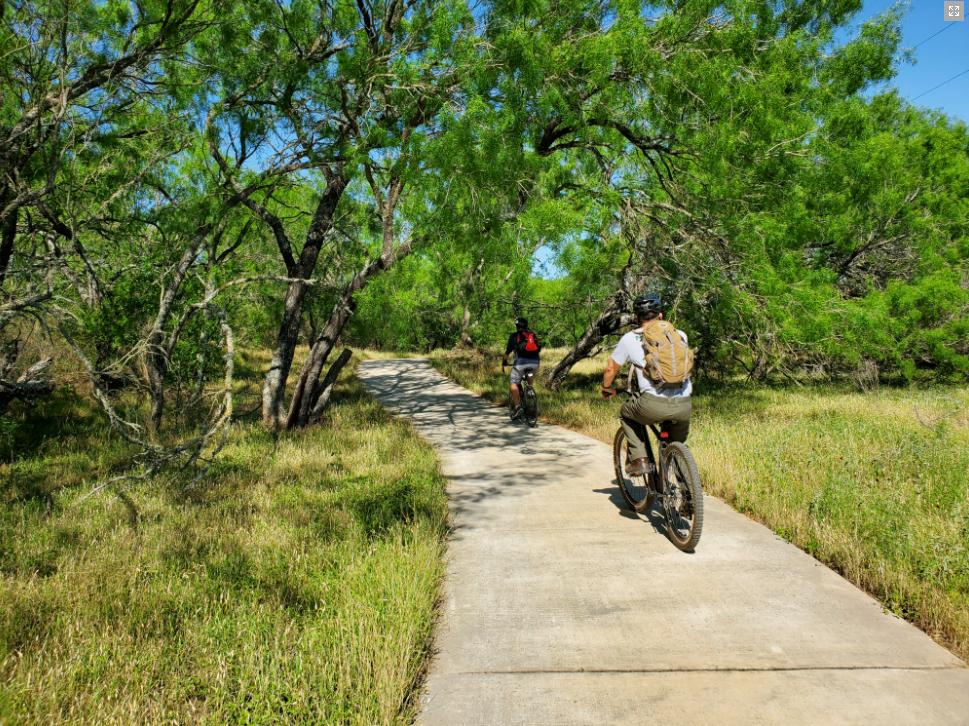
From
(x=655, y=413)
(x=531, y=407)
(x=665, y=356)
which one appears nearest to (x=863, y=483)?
(x=655, y=413)

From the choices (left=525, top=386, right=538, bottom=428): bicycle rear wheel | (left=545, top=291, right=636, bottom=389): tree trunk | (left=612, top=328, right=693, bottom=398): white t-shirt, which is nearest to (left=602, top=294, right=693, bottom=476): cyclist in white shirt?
(left=612, top=328, right=693, bottom=398): white t-shirt

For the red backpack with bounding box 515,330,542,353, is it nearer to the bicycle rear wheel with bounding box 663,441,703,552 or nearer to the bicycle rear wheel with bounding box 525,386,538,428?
the bicycle rear wheel with bounding box 525,386,538,428

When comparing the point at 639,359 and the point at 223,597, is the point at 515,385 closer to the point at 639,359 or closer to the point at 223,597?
the point at 639,359

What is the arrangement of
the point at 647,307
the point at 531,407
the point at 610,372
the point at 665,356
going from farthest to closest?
the point at 531,407, the point at 610,372, the point at 647,307, the point at 665,356

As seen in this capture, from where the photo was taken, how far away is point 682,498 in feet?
14.4

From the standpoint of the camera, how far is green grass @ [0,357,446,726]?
252cm

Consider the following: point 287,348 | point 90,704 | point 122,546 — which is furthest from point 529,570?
point 287,348

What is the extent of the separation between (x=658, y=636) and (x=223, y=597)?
2636 millimetres

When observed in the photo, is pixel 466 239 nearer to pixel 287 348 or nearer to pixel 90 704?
pixel 287 348

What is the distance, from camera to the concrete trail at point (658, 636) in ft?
8.40

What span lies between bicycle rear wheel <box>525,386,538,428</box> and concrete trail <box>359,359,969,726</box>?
15.3 ft

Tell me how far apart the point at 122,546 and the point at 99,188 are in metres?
7.09

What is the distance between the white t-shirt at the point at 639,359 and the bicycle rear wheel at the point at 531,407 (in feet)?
17.0

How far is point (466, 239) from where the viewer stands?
8172mm
